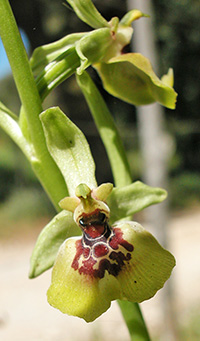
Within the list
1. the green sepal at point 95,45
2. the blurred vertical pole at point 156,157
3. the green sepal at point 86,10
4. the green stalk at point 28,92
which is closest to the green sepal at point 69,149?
the green stalk at point 28,92

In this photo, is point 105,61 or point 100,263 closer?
point 100,263

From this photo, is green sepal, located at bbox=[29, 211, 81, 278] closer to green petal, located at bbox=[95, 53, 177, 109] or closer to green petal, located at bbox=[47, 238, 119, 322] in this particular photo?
green petal, located at bbox=[47, 238, 119, 322]

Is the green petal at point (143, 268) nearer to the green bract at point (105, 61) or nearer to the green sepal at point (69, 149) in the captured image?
the green sepal at point (69, 149)

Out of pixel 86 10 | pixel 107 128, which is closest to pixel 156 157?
pixel 107 128

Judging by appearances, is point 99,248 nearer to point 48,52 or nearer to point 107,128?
point 107,128

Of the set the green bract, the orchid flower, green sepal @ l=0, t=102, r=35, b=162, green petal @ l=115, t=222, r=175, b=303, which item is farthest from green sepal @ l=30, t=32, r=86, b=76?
green petal @ l=115, t=222, r=175, b=303
